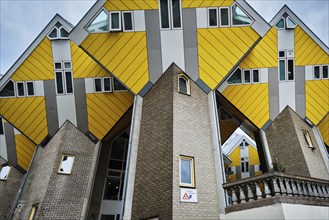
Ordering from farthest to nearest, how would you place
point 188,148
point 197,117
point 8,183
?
point 8,183
point 197,117
point 188,148

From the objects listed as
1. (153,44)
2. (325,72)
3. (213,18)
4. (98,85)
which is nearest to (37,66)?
(98,85)

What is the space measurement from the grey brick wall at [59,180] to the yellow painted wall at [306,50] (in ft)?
36.1

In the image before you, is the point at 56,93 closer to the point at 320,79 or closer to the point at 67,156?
the point at 67,156

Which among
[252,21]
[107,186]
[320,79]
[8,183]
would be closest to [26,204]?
[107,186]

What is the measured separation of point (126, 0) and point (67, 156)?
725cm

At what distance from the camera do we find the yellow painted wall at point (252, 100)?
664 inches

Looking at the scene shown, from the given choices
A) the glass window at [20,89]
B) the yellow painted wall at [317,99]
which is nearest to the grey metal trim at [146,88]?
the glass window at [20,89]

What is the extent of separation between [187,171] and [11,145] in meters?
13.6

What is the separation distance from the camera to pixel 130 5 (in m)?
14.0

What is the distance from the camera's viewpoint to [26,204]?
588 inches

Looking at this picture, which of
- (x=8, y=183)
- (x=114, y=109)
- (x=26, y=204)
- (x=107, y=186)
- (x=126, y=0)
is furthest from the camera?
(x=8, y=183)

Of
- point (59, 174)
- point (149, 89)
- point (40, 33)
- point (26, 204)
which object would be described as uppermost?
point (40, 33)

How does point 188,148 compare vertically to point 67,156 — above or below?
below

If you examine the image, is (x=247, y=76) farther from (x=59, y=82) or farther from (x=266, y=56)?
(x=59, y=82)
